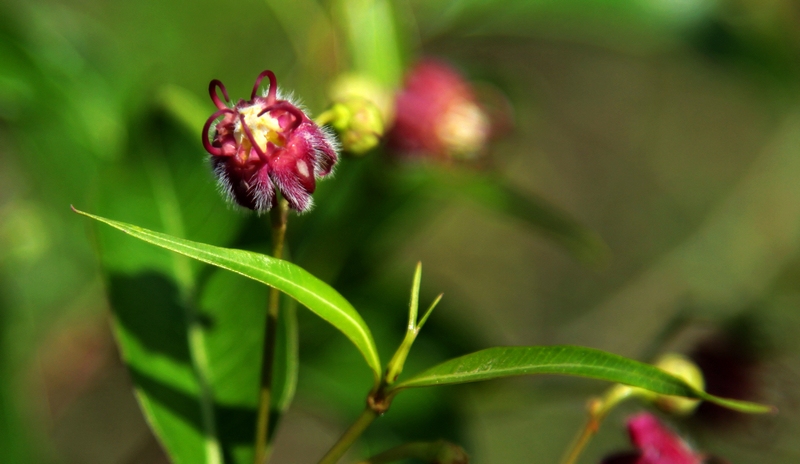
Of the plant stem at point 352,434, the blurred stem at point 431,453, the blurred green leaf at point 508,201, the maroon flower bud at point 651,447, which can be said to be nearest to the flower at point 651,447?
the maroon flower bud at point 651,447

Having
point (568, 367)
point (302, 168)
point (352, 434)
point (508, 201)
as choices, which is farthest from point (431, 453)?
point (508, 201)

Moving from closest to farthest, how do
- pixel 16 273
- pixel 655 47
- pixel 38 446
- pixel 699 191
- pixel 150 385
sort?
→ pixel 150 385, pixel 38 446, pixel 16 273, pixel 655 47, pixel 699 191

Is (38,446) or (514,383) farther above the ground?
(514,383)

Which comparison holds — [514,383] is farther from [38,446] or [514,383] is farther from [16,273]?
[16,273]

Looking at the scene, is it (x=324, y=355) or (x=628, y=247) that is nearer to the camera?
(x=324, y=355)

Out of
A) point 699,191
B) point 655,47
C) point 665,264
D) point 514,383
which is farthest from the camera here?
point 699,191

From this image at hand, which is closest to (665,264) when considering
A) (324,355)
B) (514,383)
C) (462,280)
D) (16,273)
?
(462,280)
